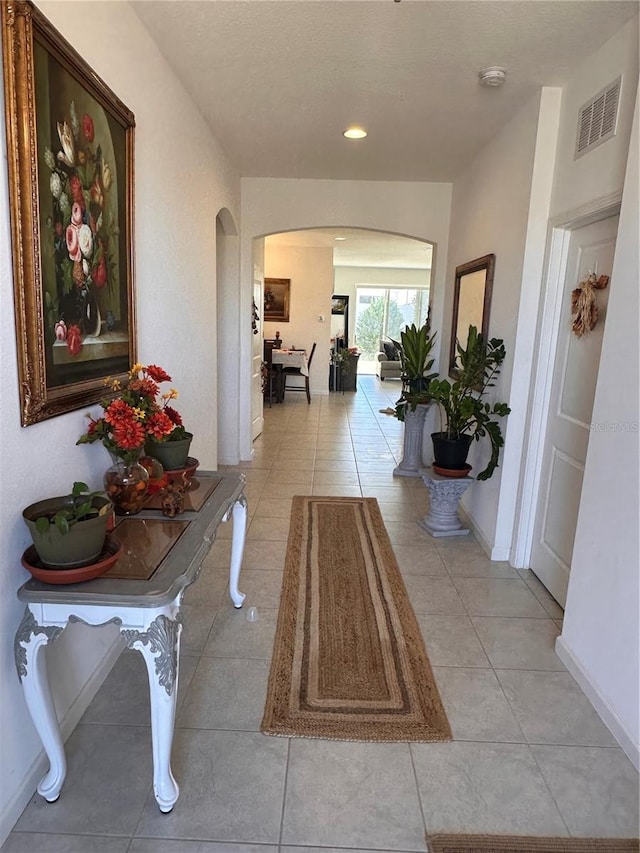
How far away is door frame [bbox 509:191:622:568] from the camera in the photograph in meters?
2.73

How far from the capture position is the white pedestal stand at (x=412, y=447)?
16.2ft

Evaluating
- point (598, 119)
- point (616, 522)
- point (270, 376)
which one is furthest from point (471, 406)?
point (270, 376)

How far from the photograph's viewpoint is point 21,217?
53.8 inches

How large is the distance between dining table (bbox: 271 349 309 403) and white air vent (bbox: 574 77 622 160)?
21.8ft

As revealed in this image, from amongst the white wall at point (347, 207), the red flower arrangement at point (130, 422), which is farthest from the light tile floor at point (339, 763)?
the white wall at point (347, 207)

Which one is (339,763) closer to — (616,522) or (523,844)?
(523,844)

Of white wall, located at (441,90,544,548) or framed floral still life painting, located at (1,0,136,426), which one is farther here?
white wall, located at (441,90,544,548)

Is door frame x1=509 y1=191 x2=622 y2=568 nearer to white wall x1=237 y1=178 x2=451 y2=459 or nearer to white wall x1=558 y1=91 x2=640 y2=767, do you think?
white wall x1=558 y1=91 x2=640 y2=767

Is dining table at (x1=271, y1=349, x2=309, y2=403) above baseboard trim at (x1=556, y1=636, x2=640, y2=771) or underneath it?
above

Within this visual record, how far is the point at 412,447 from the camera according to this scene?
5016 mm

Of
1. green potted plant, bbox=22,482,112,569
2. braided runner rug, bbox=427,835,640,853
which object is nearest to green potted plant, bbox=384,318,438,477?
braided runner rug, bbox=427,835,640,853

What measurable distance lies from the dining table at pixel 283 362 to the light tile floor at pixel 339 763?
253 inches

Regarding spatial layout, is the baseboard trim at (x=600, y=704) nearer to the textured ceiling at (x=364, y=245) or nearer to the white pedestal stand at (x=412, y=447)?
the white pedestal stand at (x=412, y=447)

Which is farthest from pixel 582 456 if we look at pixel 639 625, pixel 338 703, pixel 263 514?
pixel 263 514
